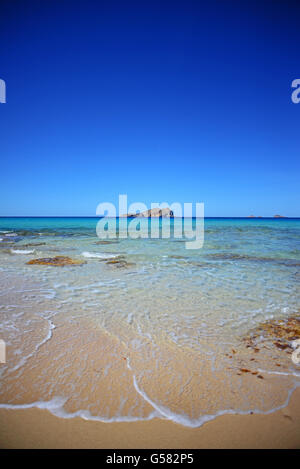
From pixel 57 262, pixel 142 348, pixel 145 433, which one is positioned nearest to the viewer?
pixel 145 433

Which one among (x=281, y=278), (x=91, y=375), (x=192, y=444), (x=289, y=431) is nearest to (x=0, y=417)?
(x=91, y=375)

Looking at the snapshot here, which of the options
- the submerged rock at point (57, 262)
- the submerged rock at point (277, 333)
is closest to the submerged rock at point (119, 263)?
the submerged rock at point (57, 262)

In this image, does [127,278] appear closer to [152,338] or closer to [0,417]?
[152,338]

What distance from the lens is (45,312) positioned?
17.3ft

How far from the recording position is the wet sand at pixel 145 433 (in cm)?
226

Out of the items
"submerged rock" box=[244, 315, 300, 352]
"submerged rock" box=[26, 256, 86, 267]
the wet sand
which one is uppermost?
"submerged rock" box=[26, 256, 86, 267]

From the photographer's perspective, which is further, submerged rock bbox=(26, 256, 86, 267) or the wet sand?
submerged rock bbox=(26, 256, 86, 267)

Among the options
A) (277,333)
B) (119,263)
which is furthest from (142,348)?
(119,263)

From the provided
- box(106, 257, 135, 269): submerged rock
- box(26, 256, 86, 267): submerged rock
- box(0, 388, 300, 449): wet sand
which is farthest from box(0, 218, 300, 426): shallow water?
box(26, 256, 86, 267): submerged rock

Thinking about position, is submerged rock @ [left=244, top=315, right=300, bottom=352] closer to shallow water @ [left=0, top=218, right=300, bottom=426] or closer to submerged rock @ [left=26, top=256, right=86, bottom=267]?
shallow water @ [left=0, top=218, right=300, bottom=426]

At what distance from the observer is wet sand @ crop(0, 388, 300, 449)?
2.26 metres

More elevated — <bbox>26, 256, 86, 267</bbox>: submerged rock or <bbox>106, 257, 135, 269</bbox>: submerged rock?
<bbox>26, 256, 86, 267</bbox>: submerged rock

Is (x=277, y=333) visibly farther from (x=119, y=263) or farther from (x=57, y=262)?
→ (x=57, y=262)

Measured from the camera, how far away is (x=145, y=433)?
237 cm
